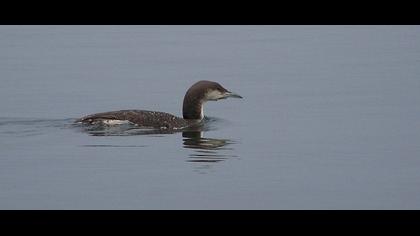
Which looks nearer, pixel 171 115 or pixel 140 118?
pixel 140 118

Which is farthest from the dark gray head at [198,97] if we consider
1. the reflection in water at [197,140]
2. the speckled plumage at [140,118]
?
the speckled plumage at [140,118]

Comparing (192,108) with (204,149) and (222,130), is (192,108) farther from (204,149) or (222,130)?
(204,149)

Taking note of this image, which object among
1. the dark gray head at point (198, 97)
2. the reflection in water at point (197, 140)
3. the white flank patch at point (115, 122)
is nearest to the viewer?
the reflection in water at point (197, 140)

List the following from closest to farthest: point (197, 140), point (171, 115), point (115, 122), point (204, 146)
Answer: point (204, 146) < point (197, 140) < point (115, 122) < point (171, 115)

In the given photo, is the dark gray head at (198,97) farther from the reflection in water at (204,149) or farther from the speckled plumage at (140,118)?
the reflection in water at (204,149)

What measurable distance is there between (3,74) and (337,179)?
8.25 m

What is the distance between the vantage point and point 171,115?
39.4 ft

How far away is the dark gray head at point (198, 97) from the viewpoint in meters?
12.3

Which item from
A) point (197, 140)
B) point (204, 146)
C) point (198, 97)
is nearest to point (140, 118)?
point (197, 140)

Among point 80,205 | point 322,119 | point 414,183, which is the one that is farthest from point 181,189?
point 322,119

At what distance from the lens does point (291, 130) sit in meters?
11.7

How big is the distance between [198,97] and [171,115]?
0.45 metres

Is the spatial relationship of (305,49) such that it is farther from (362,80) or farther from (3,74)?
(3,74)
